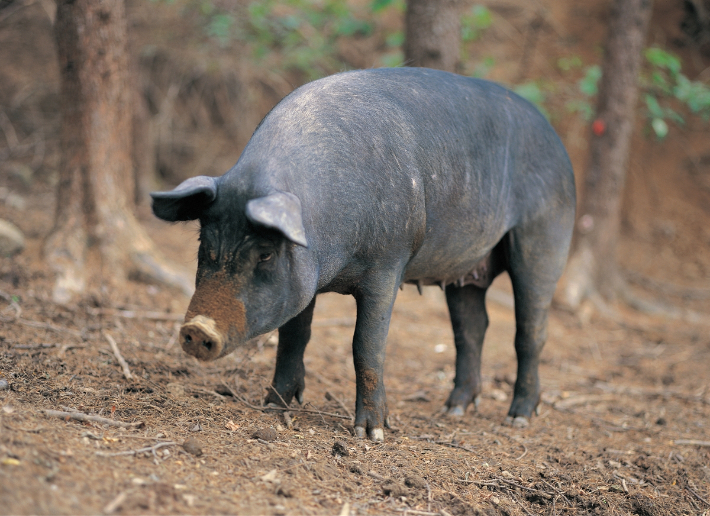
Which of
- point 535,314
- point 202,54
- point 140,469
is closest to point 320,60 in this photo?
point 202,54

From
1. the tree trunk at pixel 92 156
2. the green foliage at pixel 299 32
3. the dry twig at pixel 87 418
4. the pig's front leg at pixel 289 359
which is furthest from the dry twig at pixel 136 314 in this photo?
the green foliage at pixel 299 32

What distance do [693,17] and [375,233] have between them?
9998 millimetres

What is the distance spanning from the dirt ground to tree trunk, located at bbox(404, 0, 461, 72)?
2735 mm

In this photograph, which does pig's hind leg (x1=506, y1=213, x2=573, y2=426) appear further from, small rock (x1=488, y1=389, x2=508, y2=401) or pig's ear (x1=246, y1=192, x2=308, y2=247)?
pig's ear (x1=246, y1=192, x2=308, y2=247)

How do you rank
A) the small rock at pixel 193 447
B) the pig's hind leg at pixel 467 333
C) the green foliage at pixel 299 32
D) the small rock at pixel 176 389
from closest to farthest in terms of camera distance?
the small rock at pixel 193 447 → the small rock at pixel 176 389 → the pig's hind leg at pixel 467 333 → the green foliage at pixel 299 32

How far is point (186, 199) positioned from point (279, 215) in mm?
548

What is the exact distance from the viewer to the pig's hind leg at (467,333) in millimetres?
4996

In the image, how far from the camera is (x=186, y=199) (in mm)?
3080

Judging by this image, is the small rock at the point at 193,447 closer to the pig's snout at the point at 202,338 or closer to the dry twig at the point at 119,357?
the pig's snout at the point at 202,338

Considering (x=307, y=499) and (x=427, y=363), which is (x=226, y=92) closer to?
(x=427, y=363)

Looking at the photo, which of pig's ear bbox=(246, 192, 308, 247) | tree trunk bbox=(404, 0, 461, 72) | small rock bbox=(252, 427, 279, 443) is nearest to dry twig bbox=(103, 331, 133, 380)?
small rock bbox=(252, 427, 279, 443)

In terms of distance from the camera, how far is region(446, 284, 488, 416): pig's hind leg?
5.00 metres

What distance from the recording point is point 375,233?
11.6ft

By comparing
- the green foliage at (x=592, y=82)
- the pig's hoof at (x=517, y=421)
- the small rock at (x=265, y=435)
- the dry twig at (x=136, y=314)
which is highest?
the green foliage at (x=592, y=82)
